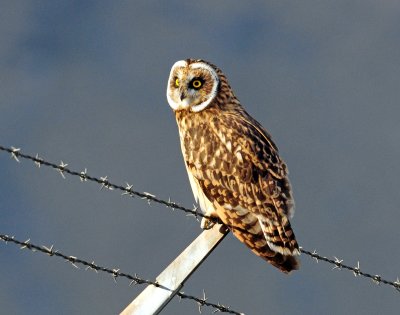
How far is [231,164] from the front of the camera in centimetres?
905

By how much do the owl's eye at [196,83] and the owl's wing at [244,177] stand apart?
1.85 ft

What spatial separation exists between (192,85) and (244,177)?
1617 mm

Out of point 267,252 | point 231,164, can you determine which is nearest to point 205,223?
point 267,252

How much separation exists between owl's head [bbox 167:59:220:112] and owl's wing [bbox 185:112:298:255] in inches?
14.3

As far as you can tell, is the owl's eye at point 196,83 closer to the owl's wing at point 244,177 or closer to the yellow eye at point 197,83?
the yellow eye at point 197,83

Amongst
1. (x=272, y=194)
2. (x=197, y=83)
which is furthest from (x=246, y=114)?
(x=272, y=194)

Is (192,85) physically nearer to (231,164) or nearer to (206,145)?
(206,145)

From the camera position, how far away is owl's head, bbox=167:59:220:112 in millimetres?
9891

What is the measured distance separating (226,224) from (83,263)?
202cm

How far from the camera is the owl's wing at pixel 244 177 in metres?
8.39

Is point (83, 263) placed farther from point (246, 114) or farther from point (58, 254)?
point (246, 114)

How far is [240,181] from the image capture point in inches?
351

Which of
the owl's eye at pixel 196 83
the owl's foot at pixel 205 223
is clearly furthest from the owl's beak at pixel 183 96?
the owl's foot at pixel 205 223

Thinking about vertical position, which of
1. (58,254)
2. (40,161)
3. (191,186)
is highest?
(191,186)
